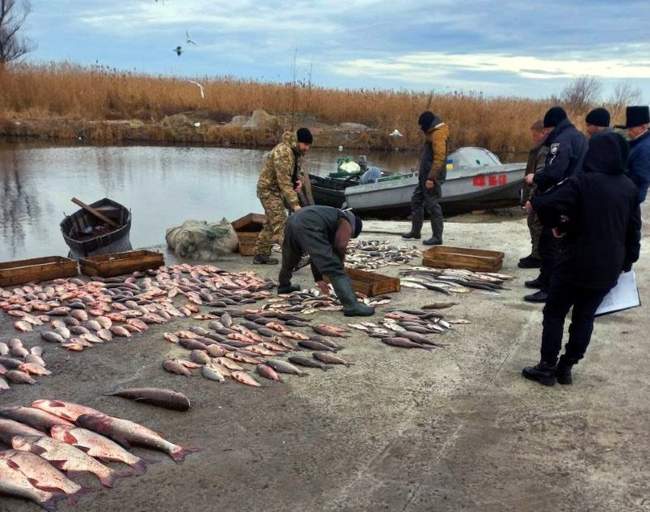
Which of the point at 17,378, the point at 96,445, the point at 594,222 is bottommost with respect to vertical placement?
the point at 17,378

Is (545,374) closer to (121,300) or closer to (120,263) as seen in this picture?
(121,300)

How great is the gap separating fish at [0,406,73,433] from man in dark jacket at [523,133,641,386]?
3459 mm

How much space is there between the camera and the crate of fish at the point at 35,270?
25.1ft

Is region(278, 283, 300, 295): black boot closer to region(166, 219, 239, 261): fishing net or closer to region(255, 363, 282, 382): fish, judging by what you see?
region(255, 363, 282, 382): fish

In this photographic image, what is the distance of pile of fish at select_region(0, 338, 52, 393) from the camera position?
15.0ft

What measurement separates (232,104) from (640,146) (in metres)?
32.7

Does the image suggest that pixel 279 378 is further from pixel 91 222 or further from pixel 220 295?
pixel 91 222

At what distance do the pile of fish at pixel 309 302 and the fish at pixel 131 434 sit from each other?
290 centimetres

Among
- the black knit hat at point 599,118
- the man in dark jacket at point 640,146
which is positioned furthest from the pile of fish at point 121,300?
the man in dark jacket at point 640,146

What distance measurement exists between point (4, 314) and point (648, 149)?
7.02 m

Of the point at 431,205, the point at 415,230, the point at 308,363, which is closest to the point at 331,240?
the point at 308,363

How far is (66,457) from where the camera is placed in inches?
130

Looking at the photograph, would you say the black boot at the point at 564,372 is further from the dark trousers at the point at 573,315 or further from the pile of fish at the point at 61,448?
the pile of fish at the point at 61,448

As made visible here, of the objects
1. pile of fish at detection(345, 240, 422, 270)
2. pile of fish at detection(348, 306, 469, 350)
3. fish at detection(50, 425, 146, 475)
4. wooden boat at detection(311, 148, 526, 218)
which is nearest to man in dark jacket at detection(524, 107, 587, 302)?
pile of fish at detection(348, 306, 469, 350)
